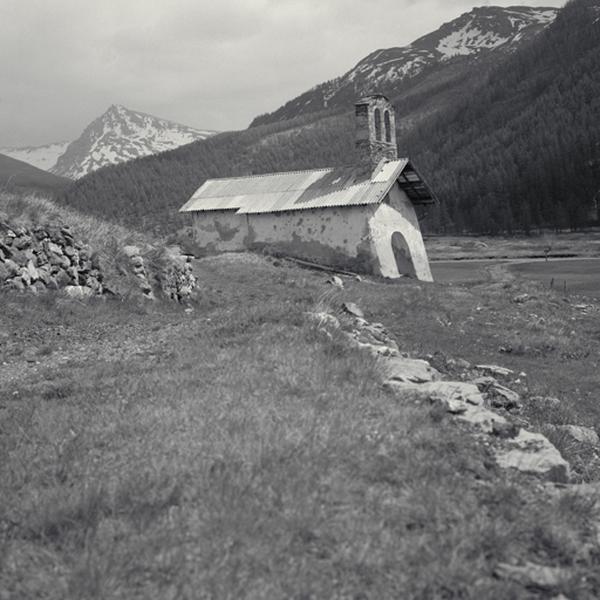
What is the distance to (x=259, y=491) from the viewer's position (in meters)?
4.93

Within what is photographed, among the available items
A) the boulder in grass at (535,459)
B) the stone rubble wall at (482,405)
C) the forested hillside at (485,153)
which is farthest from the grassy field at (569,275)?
the forested hillside at (485,153)

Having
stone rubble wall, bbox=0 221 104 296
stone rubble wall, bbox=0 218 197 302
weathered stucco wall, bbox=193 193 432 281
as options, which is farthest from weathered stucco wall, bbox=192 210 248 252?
stone rubble wall, bbox=0 221 104 296

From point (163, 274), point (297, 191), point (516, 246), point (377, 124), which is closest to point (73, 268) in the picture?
point (163, 274)

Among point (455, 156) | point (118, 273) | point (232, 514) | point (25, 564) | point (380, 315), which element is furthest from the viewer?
point (455, 156)

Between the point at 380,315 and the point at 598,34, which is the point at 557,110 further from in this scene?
the point at 380,315

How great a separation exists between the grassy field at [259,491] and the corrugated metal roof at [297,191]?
22.8m

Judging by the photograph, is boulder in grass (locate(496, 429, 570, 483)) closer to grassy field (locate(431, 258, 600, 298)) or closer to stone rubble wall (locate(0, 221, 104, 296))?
stone rubble wall (locate(0, 221, 104, 296))

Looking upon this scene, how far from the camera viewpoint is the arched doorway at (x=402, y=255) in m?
33.6

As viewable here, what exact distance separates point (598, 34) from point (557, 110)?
49.4 metres

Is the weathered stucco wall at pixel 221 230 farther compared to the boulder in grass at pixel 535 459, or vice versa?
the weathered stucco wall at pixel 221 230

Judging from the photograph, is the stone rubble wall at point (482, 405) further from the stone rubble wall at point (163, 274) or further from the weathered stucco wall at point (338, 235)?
the weathered stucco wall at point (338, 235)

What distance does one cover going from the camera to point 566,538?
4.72 m

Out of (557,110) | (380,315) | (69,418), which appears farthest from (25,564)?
(557,110)

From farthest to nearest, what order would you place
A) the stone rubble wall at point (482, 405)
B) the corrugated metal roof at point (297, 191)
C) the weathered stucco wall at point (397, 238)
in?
the corrugated metal roof at point (297, 191) → the weathered stucco wall at point (397, 238) → the stone rubble wall at point (482, 405)
